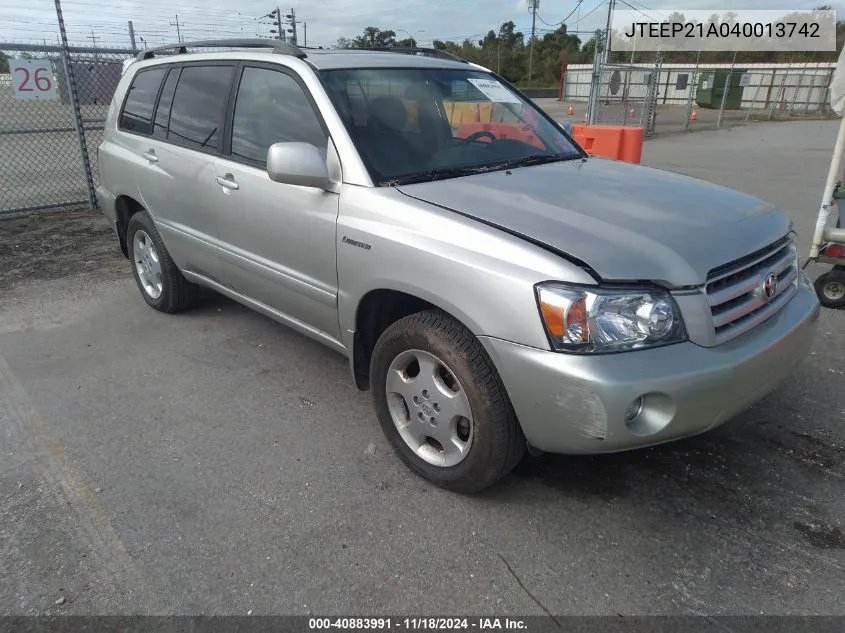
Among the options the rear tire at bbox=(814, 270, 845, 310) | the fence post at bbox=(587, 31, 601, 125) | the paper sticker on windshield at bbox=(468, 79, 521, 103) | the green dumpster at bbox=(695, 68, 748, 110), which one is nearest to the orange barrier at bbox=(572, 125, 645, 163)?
the rear tire at bbox=(814, 270, 845, 310)

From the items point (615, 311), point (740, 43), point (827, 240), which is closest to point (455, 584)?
point (615, 311)

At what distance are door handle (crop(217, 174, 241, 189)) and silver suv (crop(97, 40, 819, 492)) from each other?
0.04ft

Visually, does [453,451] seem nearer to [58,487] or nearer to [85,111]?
[58,487]

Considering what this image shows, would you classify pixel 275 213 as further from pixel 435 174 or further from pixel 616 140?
pixel 616 140

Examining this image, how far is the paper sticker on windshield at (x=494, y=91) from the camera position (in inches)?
158

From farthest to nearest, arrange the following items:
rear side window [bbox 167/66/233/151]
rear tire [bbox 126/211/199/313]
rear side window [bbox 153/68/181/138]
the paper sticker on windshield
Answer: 1. rear tire [bbox 126/211/199/313]
2. rear side window [bbox 153/68/181/138]
3. the paper sticker on windshield
4. rear side window [bbox 167/66/233/151]

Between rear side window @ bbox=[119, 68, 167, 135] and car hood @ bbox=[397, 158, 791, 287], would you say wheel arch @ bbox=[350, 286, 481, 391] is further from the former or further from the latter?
rear side window @ bbox=[119, 68, 167, 135]

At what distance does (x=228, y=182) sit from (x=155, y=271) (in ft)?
Result: 5.19

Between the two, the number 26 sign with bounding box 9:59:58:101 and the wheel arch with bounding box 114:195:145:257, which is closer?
the wheel arch with bounding box 114:195:145:257

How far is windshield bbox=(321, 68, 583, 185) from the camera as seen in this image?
3.15 m

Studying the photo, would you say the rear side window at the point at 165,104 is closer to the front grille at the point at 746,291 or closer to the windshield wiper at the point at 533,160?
the windshield wiper at the point at 533,160

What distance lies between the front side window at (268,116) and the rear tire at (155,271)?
4.53 ft

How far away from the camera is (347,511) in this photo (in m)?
2.76

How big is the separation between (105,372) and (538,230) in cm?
304
